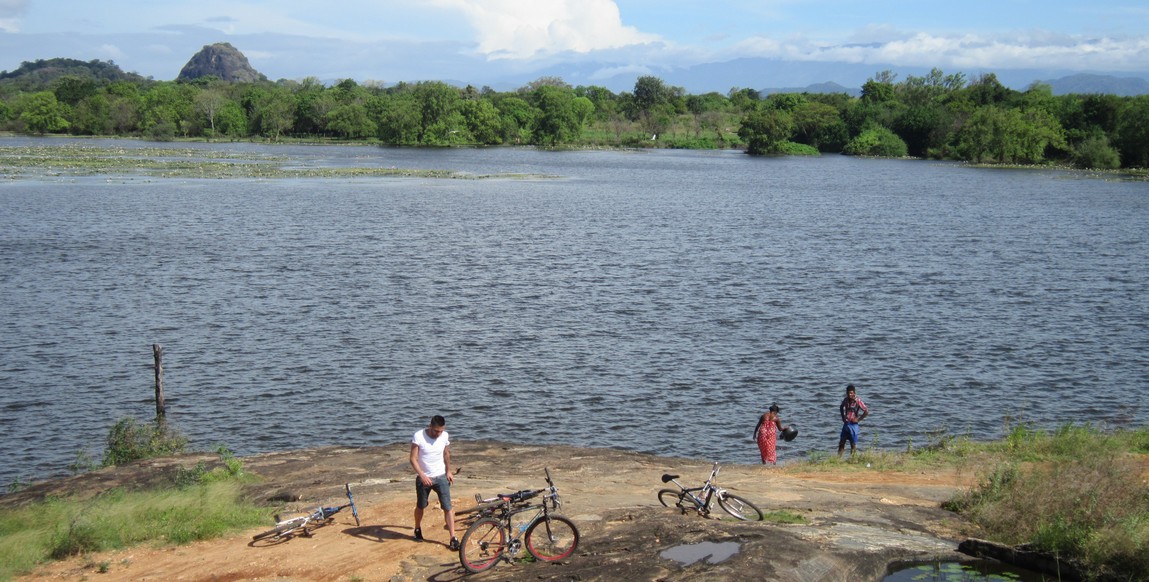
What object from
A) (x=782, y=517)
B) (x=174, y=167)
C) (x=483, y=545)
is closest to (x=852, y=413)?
(x=782, y=517)

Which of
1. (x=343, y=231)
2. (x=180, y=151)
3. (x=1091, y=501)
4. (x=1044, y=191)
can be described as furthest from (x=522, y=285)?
(x=180, y=151)

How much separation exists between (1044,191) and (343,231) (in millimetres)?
73665

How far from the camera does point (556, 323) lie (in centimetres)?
4028

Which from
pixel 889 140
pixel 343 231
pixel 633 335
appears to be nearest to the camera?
pixel 633 335

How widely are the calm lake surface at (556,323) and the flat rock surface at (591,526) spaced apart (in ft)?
13.1

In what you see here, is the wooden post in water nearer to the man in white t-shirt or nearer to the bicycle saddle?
the man in white t-shirt

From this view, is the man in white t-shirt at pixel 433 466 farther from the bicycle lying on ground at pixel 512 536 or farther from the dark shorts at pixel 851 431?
the dark shorts at pixel 851 431

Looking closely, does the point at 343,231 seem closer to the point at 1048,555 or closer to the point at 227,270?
the point at 227,270

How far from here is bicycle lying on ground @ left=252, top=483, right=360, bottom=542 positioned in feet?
54.3

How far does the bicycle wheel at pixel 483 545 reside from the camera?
14.9 m

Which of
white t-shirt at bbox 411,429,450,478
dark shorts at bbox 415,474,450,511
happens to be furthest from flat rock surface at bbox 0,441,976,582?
white t-shirt at bbox 411,429,450,478

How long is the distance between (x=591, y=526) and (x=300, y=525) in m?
4.96

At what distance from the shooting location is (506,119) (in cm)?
19162

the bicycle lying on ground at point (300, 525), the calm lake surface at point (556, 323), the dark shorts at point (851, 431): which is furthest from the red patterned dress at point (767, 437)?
the bicycle lying on ground at point (300, 525)
